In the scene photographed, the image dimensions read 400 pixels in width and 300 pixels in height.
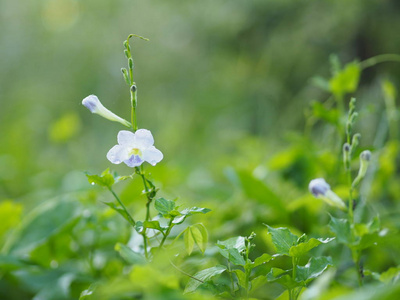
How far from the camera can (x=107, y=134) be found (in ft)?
8.55

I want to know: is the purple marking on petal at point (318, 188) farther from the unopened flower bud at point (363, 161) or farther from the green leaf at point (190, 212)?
the green leaf at point (190, 212)

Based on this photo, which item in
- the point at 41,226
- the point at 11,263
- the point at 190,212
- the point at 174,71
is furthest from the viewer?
the point at 174,71

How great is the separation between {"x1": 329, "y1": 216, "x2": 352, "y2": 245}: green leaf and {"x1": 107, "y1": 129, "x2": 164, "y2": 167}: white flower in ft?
0.72

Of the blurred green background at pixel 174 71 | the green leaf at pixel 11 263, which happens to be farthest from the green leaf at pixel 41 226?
the blurred green background at pixel 174 71

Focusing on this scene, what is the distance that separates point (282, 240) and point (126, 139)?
0.74 ft

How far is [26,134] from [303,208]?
1.54 m

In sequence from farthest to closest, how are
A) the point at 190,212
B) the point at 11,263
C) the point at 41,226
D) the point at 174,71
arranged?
1. the point at 174,71
2. the point at 41,226
3. the point at 11,263
4. the point at 190,212

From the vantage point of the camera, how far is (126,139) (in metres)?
0.58

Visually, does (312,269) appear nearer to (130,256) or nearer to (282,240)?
(282,240)

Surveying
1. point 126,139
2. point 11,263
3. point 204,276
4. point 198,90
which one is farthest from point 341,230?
point 198,90

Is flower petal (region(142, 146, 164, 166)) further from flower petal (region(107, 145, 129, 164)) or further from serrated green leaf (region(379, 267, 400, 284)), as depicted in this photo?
serrated green leaf (region(379, 267, 400, 284))

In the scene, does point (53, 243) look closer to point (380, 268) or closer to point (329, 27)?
point (380, 268)

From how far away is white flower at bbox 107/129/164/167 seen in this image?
1.89ft

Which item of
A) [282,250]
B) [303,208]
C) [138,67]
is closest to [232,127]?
[138,67]
